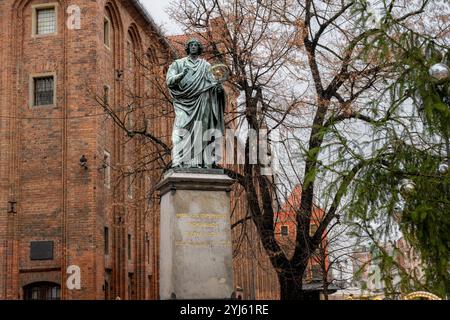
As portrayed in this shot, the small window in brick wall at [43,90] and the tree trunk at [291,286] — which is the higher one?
the small window in brick wall at [43,90]

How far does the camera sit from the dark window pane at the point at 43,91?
88.5ft

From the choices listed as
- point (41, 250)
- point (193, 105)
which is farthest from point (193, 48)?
point (41, 250)

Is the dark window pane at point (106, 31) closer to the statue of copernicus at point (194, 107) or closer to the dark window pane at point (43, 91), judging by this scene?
the dark window pane at point (43, 91)

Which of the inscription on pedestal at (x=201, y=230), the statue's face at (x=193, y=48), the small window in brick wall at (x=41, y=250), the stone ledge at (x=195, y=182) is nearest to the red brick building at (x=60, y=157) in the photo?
the small window in brick wall at (x=41, y=250)

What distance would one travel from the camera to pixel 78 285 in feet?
82.0

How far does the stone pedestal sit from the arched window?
14.4 m

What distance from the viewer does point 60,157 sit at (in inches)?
1030

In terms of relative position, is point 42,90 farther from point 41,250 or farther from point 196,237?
point 196,237

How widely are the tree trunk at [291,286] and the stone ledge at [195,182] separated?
6.65 meters

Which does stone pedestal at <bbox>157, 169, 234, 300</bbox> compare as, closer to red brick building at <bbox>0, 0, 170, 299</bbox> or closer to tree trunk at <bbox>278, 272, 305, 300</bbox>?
tree trunk at <bbox>278, 272, 305, 300</bbox>

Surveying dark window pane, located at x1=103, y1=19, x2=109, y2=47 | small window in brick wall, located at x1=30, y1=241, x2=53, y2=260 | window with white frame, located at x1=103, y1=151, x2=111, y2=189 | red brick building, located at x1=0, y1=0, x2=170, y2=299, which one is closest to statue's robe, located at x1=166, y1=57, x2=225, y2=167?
red brick building, located at x1=0, y1=0, x2=170, y2=299

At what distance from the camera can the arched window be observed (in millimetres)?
25453
